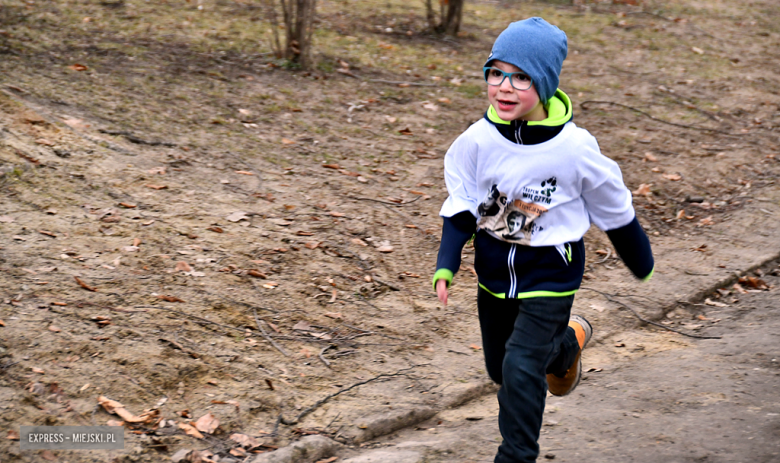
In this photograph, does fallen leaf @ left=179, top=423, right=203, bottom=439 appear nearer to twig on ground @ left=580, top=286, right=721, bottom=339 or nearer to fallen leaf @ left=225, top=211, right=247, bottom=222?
fallen leaf @ left=225, top=211, right=247, bottom=222

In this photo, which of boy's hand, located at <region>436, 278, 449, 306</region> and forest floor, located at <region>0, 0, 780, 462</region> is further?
forest floor, located at <region>0, 0, 780, 462</region>

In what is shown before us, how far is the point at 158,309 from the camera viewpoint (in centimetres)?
417

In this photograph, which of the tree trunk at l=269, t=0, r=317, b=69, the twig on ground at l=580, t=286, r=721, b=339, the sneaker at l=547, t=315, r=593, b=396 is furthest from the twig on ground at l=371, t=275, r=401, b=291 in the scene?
the tree trunk at l=269, t=0, r=317, b=69

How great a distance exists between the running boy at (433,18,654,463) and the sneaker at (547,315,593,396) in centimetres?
40

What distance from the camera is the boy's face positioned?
2828mm

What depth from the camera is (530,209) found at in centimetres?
288

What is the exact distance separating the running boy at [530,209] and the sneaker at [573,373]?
15.8 inches

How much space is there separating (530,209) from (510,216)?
3.4 inches

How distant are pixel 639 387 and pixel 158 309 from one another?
2.78 metres

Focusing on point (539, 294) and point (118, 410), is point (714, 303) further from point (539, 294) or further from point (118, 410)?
point (118, 410)

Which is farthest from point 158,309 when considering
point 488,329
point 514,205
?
point 514,205

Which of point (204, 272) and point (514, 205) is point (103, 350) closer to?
point (204, 272)

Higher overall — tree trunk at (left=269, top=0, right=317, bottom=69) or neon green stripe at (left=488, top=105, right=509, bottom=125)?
neon green stripe at (left=488, top=105, right=509, bottom=125)

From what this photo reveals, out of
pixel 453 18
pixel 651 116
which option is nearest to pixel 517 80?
pixel 651 116
